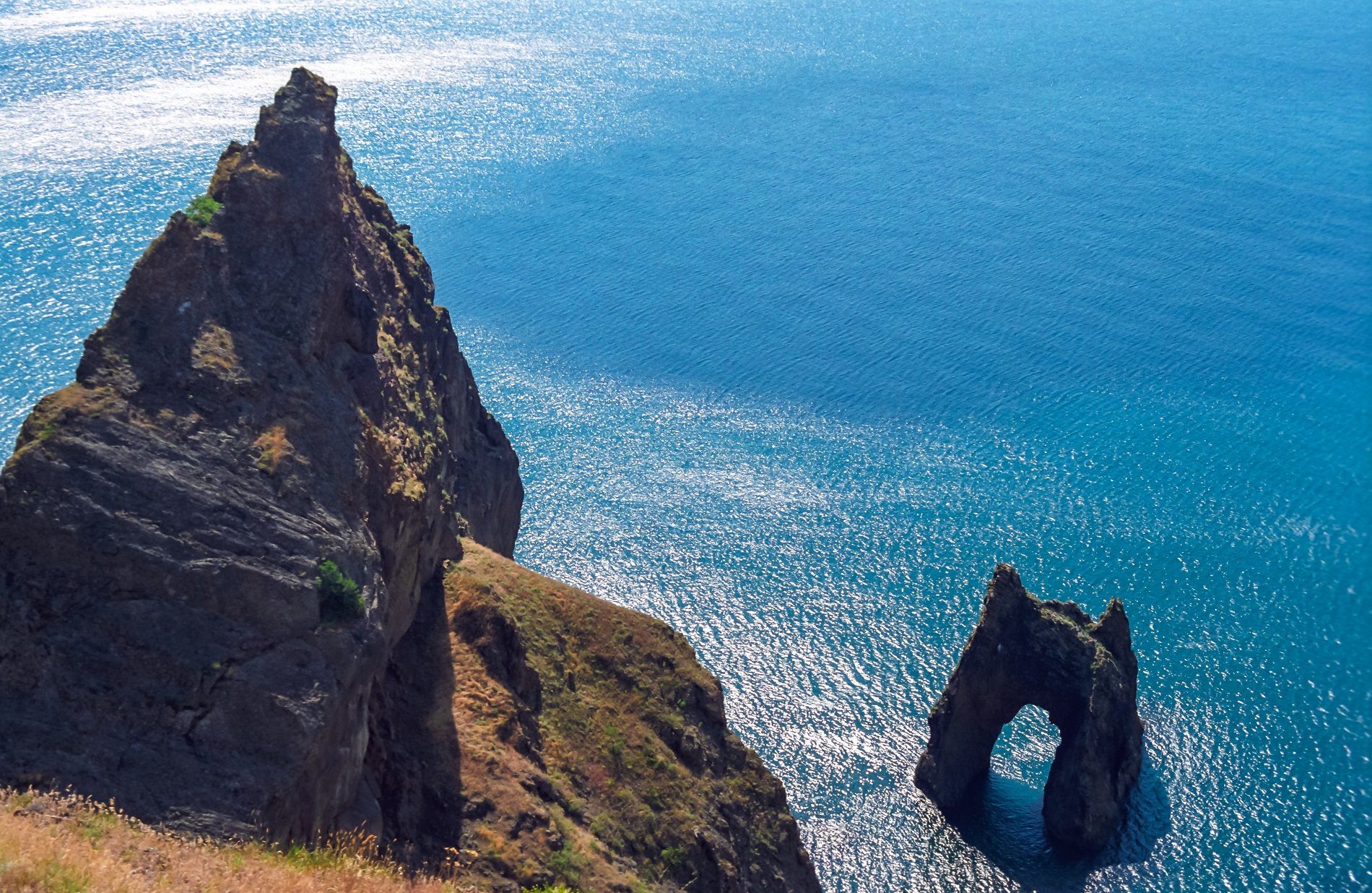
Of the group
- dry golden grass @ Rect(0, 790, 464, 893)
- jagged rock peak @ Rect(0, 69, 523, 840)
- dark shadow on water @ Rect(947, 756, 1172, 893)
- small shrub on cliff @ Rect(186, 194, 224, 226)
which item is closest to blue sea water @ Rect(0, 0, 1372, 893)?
dark shadow on water @ Rect(947, 756, 1172, 893)

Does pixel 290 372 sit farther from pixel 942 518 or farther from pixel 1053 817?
pixel 942 518

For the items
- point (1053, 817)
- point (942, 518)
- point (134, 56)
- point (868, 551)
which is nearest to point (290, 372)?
point (1053, 817)

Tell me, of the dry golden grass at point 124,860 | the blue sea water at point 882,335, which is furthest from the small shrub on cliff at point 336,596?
the blue sea water at point 882,335

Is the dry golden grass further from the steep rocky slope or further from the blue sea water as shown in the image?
the blue sea water

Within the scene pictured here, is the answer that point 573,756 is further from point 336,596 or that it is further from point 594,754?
point 336,596

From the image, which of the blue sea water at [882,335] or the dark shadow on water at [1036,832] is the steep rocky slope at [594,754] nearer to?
the blue sea water at [882,335]

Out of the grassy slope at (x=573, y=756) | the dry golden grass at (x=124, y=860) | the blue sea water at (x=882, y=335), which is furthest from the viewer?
the blue sea water at (x=882, y=335)
